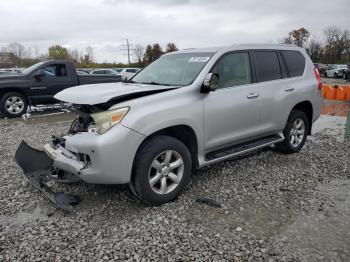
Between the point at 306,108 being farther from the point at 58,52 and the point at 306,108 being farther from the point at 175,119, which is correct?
the point at 58,52

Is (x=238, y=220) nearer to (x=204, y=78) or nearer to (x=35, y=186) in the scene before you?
(x=204, y=78)

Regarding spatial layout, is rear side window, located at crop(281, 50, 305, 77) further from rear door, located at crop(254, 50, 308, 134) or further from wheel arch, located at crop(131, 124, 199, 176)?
wheel arch, located at crop(131, 124, 199, 176)

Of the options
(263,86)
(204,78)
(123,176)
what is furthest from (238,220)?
(263,86)

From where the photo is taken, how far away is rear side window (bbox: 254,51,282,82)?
5.18 m

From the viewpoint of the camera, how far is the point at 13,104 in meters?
10.7

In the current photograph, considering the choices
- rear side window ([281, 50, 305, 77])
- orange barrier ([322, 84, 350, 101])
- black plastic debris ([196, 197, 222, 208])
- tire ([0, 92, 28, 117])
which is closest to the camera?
black plastic debris ([196, 197, 222, 208])

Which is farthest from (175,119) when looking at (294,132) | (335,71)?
(335,71)

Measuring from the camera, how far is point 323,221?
12.2 feet

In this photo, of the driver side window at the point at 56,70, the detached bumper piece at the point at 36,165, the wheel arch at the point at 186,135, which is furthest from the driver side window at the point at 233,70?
the driver side window at the point at 56,70

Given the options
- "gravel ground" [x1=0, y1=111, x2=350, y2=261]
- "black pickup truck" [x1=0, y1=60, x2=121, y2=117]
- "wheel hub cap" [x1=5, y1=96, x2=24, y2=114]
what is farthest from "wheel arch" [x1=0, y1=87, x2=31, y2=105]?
"gravel ground" [x1=0, y1=111, x2=350, y2=261]

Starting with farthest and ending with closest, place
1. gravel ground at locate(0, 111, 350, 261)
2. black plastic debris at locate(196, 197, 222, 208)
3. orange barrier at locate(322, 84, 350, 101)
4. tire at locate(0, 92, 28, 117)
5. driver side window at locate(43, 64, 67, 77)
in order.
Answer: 1. orange barrier at locate(322, 84, 350, 101)
2. driver side window at locate(43, 64, 67, 77)
3. tire at locate(0, 92, 28, 117)
4. black plastic debris at locate(196, 197, 222, 208)
5. gravel ground at locate(0, 111, 350, 261)

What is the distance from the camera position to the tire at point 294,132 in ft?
19.1

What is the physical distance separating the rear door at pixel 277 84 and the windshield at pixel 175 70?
989 mm

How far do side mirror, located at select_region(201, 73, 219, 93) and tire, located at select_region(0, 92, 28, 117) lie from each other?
8.28 meters
